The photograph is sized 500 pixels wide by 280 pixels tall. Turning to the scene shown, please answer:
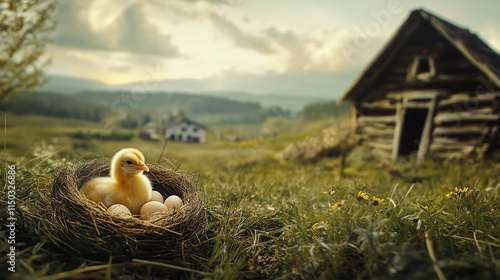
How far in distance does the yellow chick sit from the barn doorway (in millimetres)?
9099

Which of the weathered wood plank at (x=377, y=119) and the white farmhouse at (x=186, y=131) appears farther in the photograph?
the white farmhouse at (x=186, y=131)

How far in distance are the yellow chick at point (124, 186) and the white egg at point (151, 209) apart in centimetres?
16

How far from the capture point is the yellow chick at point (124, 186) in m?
2.73

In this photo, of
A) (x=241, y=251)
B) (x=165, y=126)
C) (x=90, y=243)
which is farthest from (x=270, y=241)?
(x=165, y=126)

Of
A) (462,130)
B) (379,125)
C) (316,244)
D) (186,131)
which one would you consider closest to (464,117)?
(462,130)

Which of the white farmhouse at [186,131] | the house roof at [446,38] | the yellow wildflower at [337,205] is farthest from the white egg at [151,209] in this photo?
the white farmhouse at [186,131]

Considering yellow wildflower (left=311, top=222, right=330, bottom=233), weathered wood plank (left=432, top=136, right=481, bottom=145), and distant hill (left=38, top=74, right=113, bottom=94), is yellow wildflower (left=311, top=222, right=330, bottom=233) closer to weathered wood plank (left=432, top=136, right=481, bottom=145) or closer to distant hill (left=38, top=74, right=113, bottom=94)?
weathered wood plank (left=432, top=136, right=481, bottom=145)

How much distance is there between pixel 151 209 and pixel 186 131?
1087 cm

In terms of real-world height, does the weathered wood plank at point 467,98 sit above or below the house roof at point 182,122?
above

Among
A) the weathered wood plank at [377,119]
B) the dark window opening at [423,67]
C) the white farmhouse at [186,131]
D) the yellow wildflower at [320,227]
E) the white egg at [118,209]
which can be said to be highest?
the dark window opening at [423,67]

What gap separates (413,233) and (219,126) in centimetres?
1321

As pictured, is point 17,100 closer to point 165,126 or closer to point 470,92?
point 165,126

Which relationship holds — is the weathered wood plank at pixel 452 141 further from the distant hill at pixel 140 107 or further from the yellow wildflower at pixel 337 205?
the yellow wildflower at pixel 337 205

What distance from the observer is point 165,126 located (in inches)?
532
